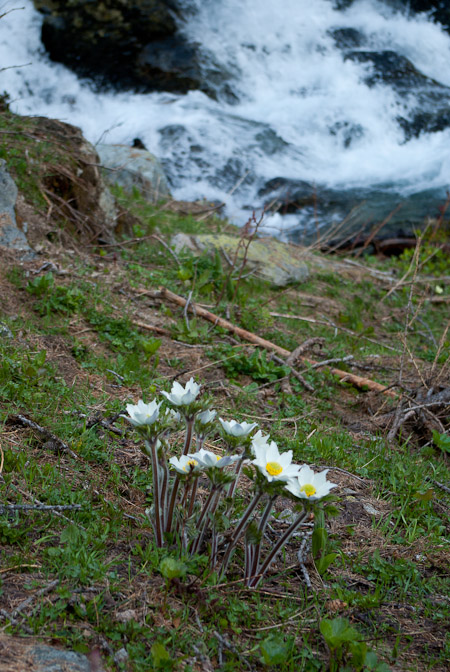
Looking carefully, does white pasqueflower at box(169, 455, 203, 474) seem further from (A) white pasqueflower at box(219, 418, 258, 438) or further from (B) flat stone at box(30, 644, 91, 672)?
(B) flat stone at box(30, 644, 91, 672)

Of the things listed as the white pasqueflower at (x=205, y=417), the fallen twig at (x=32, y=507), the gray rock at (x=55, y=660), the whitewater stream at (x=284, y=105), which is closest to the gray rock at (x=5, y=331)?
the fallen twig at (x=32, y=507)

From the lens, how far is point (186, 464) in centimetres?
169

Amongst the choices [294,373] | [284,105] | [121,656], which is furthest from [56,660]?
[284,105]

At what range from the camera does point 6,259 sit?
3873mm

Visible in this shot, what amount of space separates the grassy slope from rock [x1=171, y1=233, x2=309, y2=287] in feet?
2.03

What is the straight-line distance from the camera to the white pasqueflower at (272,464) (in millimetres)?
1578

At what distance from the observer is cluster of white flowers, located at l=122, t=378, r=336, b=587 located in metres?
1.59

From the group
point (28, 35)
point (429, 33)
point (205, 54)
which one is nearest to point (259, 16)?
point (205, 54)

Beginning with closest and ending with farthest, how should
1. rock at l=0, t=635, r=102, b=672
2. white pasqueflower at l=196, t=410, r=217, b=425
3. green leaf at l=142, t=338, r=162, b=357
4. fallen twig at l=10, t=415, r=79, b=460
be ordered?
rock at l=0, t=635, r=102, b=672 < white pasqueflower at l=196, t=410, r=217, b=425 < fallen twig at l=10, t=415, r=79, b=460 < green leaf at l=142, t=338, r=162, b=357

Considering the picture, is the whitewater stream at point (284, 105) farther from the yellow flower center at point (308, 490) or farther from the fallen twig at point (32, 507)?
the yellow flower center at point (308, 490)

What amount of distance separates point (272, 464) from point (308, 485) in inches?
4.7

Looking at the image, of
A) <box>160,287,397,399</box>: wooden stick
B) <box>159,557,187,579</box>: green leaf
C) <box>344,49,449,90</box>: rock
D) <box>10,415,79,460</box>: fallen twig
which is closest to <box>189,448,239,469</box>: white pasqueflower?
<box>159,557,187,579</box>: green leaf

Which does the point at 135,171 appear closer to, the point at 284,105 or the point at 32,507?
the point at 32,507

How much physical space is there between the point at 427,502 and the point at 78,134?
4.53m
